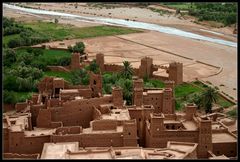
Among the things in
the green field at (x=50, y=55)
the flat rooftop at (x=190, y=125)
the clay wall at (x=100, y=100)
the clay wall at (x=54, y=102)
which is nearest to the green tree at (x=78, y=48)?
the green field at (x=50, y=55)

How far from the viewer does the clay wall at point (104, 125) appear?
32.6 meters

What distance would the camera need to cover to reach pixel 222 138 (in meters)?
33.3

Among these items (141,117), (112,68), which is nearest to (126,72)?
(112,68)

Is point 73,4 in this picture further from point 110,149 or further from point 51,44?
point 110,149

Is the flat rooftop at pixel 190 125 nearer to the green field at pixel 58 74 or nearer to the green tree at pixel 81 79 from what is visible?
the green tree at pixel 81 79

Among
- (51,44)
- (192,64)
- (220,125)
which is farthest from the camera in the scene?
(51,44)

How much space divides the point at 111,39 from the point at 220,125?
56.5 metres

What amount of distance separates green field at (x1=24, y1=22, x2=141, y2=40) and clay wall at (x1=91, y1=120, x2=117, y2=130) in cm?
5581

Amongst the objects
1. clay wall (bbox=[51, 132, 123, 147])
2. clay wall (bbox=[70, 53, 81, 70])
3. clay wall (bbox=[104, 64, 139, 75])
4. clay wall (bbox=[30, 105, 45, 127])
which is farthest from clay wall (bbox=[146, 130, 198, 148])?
clay wall (bbox=[70, 53, 81, 70])

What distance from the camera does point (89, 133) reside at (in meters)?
31.5

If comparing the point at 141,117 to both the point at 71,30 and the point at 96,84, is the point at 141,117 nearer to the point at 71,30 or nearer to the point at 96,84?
the point at 96,84

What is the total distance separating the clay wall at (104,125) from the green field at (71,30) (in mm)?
55811

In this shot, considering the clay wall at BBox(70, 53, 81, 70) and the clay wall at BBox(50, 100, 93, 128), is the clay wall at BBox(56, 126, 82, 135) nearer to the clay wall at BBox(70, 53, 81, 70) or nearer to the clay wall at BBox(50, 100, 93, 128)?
the clay wall at BBox(50, 100, 93, 128)

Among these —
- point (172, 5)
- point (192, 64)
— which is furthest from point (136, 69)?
point (172, 5)
